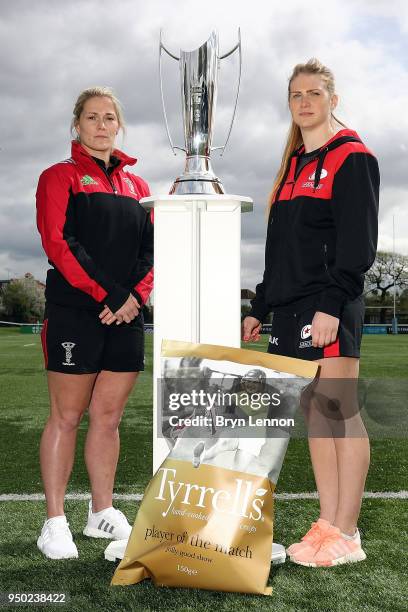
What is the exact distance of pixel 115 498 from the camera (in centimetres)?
308

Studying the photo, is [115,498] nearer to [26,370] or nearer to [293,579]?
[293,579]

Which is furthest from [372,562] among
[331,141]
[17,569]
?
[331,141]

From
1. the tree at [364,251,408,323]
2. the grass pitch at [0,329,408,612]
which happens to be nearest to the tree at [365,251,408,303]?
the tree at [364,251,408,323]

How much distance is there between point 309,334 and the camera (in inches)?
81.5

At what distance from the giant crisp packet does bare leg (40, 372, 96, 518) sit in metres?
0.48

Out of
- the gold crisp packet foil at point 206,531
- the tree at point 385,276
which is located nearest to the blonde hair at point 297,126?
the gold crisp packet foil at point 206,531

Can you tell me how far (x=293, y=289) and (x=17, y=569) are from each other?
1199mm

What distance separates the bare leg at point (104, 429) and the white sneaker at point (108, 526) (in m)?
0.03

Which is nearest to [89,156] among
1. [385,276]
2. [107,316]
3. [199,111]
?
[199,111]

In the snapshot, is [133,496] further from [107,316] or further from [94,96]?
[94,96]

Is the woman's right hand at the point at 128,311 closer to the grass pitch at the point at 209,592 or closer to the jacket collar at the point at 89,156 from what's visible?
the jacket collar at the point at 89,156

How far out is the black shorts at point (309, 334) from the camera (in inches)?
80.7

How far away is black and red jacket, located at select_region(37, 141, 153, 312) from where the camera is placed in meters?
2.23

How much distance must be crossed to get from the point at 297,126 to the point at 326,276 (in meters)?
0.53
